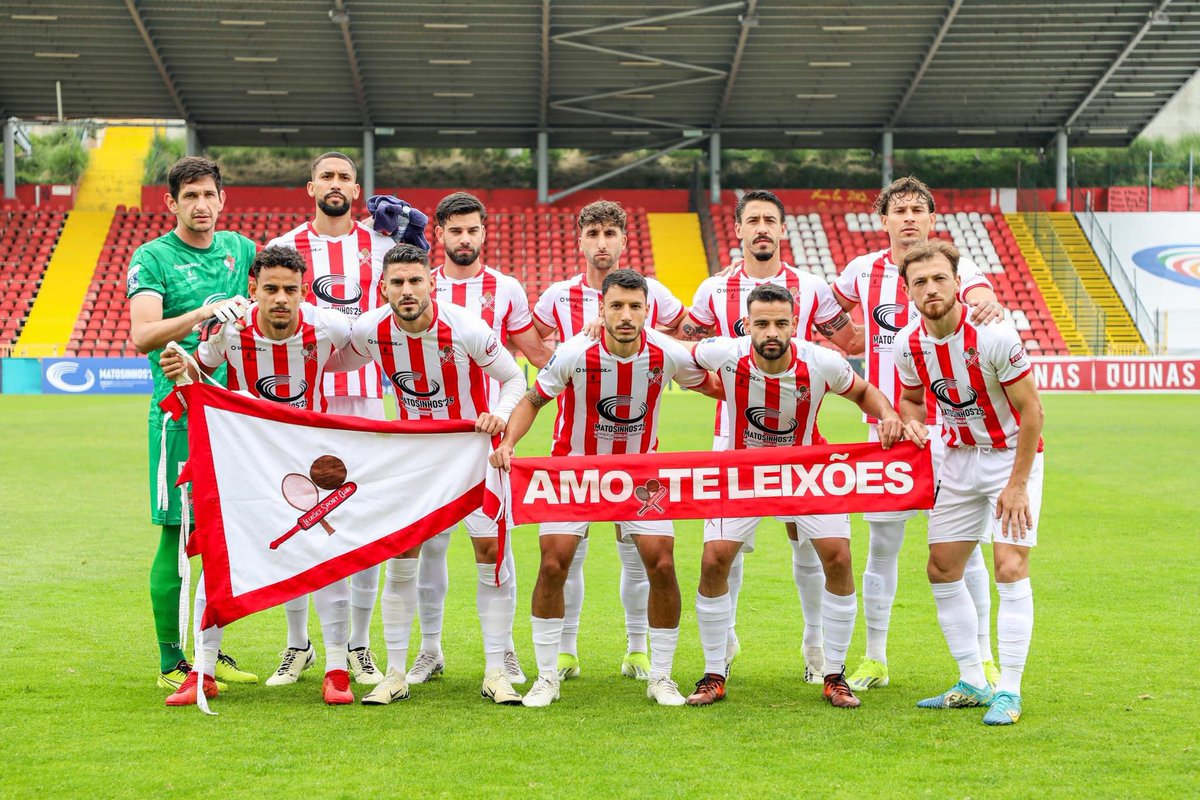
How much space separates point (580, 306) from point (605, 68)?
25.7 meters

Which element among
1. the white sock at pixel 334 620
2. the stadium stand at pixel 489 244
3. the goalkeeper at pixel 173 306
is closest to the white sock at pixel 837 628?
the white sock at pixel 334 620

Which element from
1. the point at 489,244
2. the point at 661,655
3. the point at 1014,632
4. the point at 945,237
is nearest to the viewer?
the point at 1014,632

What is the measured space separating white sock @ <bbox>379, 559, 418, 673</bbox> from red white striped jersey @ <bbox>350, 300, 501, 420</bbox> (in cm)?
73

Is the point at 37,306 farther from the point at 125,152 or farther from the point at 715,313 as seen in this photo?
the point at 715,313

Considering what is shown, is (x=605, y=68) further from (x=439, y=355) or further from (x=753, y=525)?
(x=753, y=525)

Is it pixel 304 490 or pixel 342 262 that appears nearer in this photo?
pixel 304 490

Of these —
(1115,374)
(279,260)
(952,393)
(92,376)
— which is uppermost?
(279,260)

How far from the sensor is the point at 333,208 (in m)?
6.07

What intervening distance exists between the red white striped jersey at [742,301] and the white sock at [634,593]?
765 millimetres

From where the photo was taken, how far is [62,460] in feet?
46.8

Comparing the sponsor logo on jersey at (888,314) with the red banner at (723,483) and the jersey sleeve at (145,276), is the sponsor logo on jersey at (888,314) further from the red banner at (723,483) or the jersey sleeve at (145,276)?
the jersey sleeve at (145,276)

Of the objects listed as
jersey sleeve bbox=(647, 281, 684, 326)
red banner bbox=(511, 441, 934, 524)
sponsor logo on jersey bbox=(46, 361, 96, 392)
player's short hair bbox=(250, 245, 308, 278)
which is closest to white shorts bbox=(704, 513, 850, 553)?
red banner bbox=(511, 441, 934, 524)

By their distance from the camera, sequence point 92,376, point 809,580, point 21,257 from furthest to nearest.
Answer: point 21,257 → point 92,376 → point 809,580

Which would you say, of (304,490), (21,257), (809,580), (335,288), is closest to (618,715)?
(809,580)
